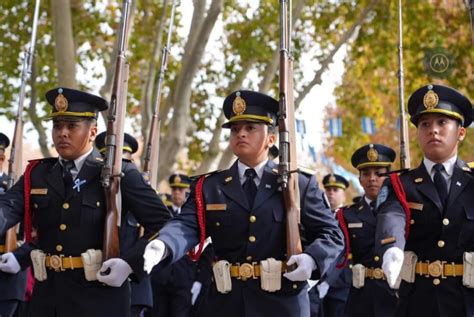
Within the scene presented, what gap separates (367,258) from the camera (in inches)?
352

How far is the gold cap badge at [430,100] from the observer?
20.0 ft

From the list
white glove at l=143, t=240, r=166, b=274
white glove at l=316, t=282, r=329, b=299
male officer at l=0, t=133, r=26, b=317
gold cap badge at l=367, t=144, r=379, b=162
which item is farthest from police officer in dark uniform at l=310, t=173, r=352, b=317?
white glove at l=143, t=240, r=166, b=274

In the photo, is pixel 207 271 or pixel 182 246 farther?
pixel 207 271

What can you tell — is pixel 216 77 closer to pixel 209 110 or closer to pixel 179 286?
pixel 209 110

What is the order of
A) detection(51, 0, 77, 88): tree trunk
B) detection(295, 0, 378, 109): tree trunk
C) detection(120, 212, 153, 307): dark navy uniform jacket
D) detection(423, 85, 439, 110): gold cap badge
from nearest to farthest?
detection(423, 85, 439, 110): gold cap badge, detection(120, 212, 153, 307): dark navy uniform jacket, detection(51, 0, 77, 88): tree trunk, detection(295, 0, 378, 109): tree trunk

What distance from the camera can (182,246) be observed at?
604cm

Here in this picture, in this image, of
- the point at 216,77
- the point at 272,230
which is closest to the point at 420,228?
the point at 272,230

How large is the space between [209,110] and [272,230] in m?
14.4

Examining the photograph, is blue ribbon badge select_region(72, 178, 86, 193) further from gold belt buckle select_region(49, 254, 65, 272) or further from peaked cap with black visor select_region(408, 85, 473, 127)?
peaked cap with black visor select_region(408, 85, 473, 127)

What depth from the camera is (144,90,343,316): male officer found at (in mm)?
6031

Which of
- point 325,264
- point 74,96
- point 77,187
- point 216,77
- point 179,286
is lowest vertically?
point 179,286

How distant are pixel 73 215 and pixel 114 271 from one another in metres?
0.62

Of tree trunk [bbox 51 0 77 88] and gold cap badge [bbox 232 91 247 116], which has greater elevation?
tree trunk [bbox 51 0 77 88]

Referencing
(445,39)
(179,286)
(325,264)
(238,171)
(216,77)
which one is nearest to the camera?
(325,264)
